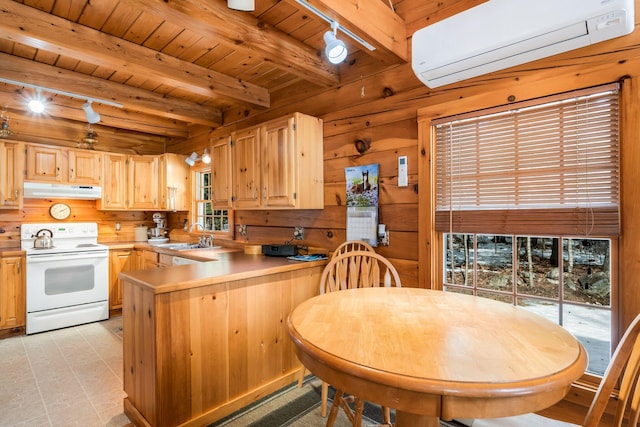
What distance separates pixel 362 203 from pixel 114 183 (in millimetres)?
3616

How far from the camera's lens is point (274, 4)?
203 cm

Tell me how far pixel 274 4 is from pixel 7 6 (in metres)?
1.59

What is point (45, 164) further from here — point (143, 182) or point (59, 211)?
point (143, 182)

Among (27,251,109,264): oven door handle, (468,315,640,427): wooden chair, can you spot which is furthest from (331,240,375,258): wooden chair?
(27,251,109,264): oven door handle

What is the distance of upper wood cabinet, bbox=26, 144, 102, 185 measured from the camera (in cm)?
375

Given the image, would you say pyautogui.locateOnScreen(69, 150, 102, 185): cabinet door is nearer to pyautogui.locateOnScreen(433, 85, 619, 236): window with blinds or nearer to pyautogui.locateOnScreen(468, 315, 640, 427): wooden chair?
pyautogui.locateOnScreen(433, 85, 619, 236): window with blinds

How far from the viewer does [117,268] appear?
13.6ft

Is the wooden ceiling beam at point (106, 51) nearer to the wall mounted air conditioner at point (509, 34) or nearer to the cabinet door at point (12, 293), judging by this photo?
the wall mounted air conditioner at point (509, 34)

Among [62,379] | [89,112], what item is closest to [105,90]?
[89,112]

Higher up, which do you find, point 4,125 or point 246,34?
point 246,34

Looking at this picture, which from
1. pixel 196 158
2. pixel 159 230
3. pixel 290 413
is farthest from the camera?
pixel 159 230

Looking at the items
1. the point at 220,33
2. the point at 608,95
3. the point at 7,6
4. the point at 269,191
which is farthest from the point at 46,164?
the point at 608,95

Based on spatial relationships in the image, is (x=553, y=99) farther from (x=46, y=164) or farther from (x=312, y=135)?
(x=46, y=164)

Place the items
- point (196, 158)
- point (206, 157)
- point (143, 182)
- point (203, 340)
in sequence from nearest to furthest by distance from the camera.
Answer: point (203, 340), point (206, 157), point (196, 158), point (143, 182)
